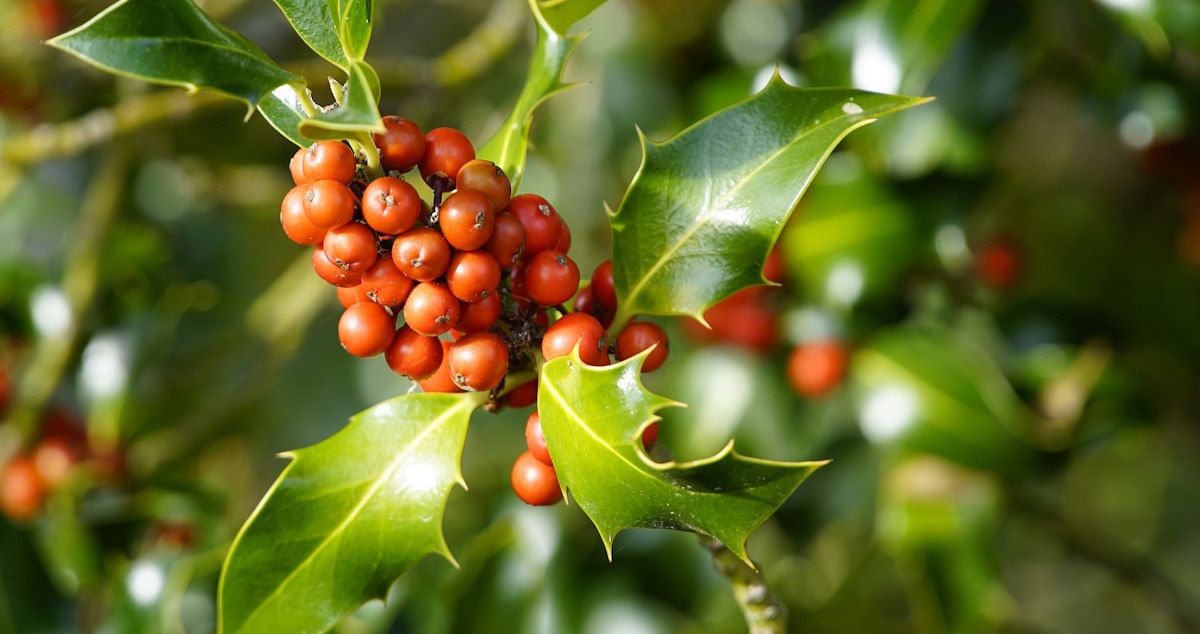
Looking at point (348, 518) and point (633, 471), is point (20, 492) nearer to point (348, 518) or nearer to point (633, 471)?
point (348, 518)

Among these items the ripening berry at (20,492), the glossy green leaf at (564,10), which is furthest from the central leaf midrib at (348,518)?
the ripening berry at (20,492)

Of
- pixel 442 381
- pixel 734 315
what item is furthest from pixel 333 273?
pixel 734 315

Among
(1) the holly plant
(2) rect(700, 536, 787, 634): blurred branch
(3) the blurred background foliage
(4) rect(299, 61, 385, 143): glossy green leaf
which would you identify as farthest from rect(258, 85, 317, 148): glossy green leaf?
(3) the blurred background foliage

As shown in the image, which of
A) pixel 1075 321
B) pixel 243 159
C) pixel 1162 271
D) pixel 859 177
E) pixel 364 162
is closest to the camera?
pixel 364 162

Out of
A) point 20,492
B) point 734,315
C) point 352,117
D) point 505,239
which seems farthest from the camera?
point 734,315

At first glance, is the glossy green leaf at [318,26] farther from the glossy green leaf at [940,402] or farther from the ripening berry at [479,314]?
the glossy green leaf at [940,402]

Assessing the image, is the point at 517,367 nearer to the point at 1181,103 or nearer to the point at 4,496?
the point at 4,496

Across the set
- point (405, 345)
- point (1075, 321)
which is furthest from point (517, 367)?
point (1075, 321)
